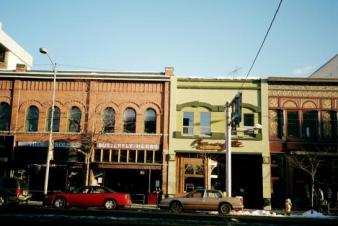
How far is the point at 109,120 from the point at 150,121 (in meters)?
3.29

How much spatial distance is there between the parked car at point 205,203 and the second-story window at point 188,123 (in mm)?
8536

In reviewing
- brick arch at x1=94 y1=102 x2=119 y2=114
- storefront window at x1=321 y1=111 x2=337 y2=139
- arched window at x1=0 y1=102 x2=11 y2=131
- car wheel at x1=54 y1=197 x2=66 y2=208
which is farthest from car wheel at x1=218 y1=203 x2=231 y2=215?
arched window at x1=0 y1=102 x2=11 y2=131

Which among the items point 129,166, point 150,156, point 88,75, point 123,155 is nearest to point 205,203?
point 150,156

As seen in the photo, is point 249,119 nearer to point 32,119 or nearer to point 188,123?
point 188,123

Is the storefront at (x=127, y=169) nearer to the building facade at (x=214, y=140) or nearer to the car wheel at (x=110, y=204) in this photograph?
the building facade at (x=214, y=140)

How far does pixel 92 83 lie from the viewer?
98.8ft

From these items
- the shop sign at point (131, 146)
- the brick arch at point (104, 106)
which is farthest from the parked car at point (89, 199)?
the brick arch at point (104, 106)

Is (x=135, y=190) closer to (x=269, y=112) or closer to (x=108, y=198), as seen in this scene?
(x=108, y=198)

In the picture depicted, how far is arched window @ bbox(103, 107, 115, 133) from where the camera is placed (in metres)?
29.4

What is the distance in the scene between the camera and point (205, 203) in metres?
21.0

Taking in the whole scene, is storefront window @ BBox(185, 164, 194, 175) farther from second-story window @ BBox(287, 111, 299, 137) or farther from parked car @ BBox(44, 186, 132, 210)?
parked car @ BBox(44, 186, 132, 210)

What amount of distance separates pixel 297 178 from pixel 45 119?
2024cm

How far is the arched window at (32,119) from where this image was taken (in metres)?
29.8

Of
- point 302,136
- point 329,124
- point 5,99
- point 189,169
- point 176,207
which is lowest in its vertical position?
point 176,207
